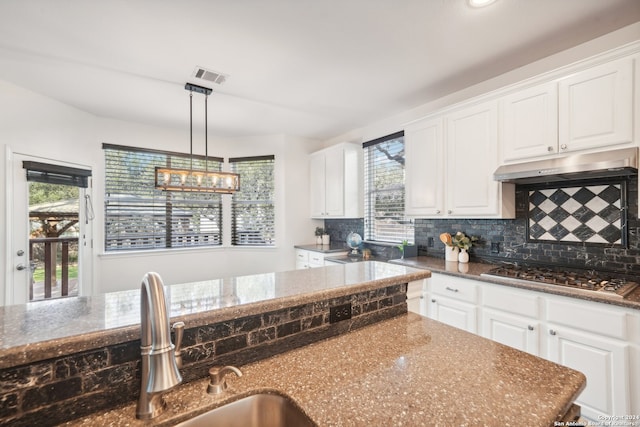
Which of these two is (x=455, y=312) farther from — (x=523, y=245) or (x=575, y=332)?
(x=523, y=245)

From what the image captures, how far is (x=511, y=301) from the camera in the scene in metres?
2.07

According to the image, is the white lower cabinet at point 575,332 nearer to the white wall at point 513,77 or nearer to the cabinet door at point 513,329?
the cabinet door at point 513,329

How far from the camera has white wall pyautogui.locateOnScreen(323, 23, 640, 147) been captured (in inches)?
79.8

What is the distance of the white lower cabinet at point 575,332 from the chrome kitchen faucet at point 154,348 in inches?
88.0

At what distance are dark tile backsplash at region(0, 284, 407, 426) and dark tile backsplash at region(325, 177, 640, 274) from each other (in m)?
2.29

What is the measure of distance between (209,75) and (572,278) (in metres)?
3.32

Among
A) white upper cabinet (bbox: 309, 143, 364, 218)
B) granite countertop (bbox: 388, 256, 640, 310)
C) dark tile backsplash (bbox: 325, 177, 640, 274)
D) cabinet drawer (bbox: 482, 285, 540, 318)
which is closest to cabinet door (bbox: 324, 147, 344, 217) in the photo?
white upper cabinet (bbox: 309, 143, 364, 218)

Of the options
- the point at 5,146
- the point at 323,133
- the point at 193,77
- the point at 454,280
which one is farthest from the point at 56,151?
the point at 454,280

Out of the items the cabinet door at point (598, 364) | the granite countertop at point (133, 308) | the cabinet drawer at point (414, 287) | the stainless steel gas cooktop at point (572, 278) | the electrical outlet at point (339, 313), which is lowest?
the cabinet door at point (598, 364)

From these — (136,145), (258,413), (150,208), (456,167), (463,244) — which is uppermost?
(136,145)

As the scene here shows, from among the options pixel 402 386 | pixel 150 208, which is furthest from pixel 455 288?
pixel 150 208

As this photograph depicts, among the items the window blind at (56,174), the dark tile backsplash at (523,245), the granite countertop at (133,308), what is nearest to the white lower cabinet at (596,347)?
the dark tile backsplash at (523,245)

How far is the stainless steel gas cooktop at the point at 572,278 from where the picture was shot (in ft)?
5.78

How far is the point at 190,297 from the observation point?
103 centimetres
